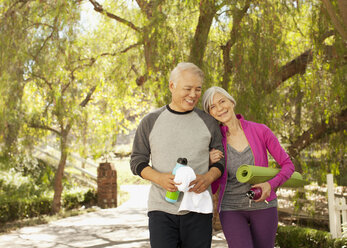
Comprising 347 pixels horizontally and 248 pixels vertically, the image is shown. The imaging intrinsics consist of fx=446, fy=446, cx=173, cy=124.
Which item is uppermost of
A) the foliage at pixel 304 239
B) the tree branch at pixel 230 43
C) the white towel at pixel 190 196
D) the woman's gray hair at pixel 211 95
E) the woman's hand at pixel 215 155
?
the tree branch at pixel 230 43

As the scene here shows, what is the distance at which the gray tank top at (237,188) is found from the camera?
2.65 m

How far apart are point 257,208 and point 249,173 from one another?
0.96 ft

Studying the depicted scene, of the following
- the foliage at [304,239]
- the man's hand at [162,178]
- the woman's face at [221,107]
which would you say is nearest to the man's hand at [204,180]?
the man's hand at [162,178]

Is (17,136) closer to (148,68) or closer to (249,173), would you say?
(148,68)

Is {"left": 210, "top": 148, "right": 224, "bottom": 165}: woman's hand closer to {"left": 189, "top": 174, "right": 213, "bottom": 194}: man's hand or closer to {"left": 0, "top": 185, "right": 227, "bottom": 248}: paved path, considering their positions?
{"left": 189, "top": 174, "right": 213, "bottom": 194}: man's hand

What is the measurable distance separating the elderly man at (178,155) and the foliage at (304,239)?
4018 mm

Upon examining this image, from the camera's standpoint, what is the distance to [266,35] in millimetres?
5805

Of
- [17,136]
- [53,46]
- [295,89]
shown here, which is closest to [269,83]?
[295,89]

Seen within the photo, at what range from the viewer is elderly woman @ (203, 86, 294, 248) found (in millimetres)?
2621

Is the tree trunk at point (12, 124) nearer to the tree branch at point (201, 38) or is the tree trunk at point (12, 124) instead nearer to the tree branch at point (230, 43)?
the tree branch at point (201, 38)

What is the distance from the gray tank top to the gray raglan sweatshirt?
0.43ft

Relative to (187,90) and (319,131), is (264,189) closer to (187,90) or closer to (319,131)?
(187,90)

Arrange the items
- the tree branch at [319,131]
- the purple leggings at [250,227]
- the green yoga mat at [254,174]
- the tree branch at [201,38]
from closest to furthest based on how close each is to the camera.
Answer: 1. the green yoga mat at [254,174]
2. the purple leggings at [250,227]
3. the tree branch at [201,38]
4. the tree branch at [319,131]

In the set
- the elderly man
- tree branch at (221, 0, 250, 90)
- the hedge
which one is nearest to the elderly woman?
the elderly man
